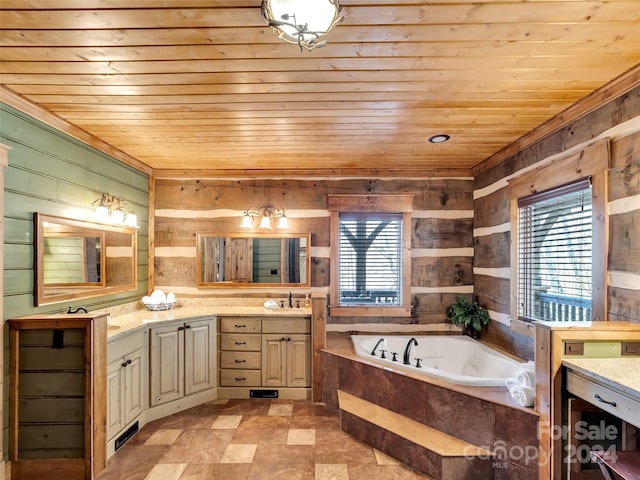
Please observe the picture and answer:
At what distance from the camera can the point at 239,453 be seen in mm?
2564

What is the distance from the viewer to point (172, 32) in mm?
1573

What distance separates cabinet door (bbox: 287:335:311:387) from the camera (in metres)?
3.46

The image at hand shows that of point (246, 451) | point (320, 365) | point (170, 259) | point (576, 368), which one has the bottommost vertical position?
point (246, 451)

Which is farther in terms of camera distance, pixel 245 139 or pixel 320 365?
pixel 320 365

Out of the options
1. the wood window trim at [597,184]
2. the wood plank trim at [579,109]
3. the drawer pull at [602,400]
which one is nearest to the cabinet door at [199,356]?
the drawer pull at [602,400]

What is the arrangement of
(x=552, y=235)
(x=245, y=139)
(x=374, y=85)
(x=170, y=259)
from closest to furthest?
(x=374, y=85), (x=552, y=235), (x=245, y=139), (x=170, y=259)

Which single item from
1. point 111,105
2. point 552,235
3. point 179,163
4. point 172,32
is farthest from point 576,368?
point 179,163

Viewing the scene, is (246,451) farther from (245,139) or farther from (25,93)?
(25,93)

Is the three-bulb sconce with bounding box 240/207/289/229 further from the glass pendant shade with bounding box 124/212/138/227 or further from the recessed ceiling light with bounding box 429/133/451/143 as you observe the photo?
the recessed ceiling light with bounding box 429/133/451/143

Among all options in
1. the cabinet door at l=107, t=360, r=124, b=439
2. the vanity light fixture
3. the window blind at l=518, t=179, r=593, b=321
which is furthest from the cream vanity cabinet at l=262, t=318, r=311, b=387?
the vanity light fixture

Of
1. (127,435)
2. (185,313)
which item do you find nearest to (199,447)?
(127,435)

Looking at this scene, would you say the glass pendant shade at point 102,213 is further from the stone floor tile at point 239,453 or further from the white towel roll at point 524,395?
the white towel roll at point 524,395

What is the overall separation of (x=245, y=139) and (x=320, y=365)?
89.1 inches

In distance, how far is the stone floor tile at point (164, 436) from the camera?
Answer: 2.73 m
